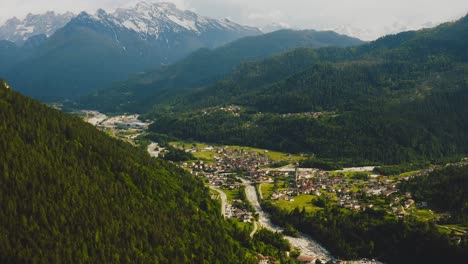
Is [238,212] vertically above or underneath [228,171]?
underneath

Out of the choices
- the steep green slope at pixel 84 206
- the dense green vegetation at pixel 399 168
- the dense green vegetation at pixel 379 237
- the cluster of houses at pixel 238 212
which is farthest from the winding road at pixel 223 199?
the dense green vegetation at pixel 399 168

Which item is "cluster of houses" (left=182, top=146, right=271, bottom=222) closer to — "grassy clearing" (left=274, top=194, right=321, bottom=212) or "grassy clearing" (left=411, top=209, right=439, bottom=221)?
"grassy clearing" (left=274, top=194, right=321, bottom=212)

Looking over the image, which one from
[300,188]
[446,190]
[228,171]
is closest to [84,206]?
[300,188]

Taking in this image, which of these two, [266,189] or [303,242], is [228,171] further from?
[303,242]

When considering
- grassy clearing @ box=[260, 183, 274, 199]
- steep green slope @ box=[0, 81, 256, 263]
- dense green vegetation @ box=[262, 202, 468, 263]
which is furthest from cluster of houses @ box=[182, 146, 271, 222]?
steep green slope @ box=[0, 81, 256, 263]

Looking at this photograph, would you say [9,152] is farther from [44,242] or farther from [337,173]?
[337,173]

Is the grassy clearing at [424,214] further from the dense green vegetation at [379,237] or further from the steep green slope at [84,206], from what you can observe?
the steep green slope at [84,206]
